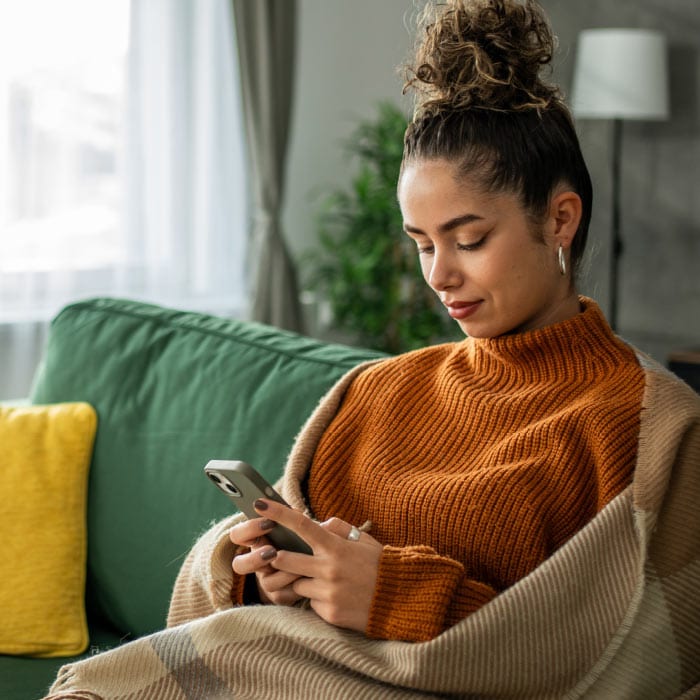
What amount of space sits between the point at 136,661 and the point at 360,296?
2.84 m

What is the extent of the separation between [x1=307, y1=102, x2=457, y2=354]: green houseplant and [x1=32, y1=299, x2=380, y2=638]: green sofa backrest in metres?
1.91

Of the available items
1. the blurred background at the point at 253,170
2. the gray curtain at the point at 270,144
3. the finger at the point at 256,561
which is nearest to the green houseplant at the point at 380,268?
the blurred background at the point at 253,170

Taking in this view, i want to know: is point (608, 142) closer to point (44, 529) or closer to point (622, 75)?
point (622, 75)

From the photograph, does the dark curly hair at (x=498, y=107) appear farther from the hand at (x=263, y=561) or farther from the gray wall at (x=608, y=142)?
the gray wall at (x=608, y=142)

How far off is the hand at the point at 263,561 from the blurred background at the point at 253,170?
2.45 m

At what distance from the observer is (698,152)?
4109 mm

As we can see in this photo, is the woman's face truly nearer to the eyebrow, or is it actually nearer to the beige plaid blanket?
the eyebrow

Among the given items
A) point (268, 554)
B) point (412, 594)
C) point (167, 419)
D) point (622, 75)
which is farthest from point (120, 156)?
point (412, 594)

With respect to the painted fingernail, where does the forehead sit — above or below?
above

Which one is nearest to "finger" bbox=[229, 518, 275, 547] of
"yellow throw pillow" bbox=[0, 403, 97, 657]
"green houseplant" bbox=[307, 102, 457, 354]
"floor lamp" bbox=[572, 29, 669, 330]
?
"yellow throw pillow" bbox=[0, 403, 97, 657]

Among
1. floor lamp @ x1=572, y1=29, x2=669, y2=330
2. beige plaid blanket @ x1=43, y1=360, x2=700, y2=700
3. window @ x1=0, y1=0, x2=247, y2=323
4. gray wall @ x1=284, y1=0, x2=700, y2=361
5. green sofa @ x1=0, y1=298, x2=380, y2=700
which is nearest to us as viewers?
beige plaid blanket @ x1=43, y1=360, x2=700, y2=700

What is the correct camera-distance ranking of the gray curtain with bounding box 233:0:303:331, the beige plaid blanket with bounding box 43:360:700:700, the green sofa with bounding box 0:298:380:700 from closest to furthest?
the beige plaid blanket with bounding box 43:360:700:700
the green sofa with bounding box 0:298:380:700
the gray curtain with bounding box 233:0:303:331

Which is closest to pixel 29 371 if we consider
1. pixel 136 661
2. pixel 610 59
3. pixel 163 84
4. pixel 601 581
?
pixel 163 84

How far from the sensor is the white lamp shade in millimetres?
3902
